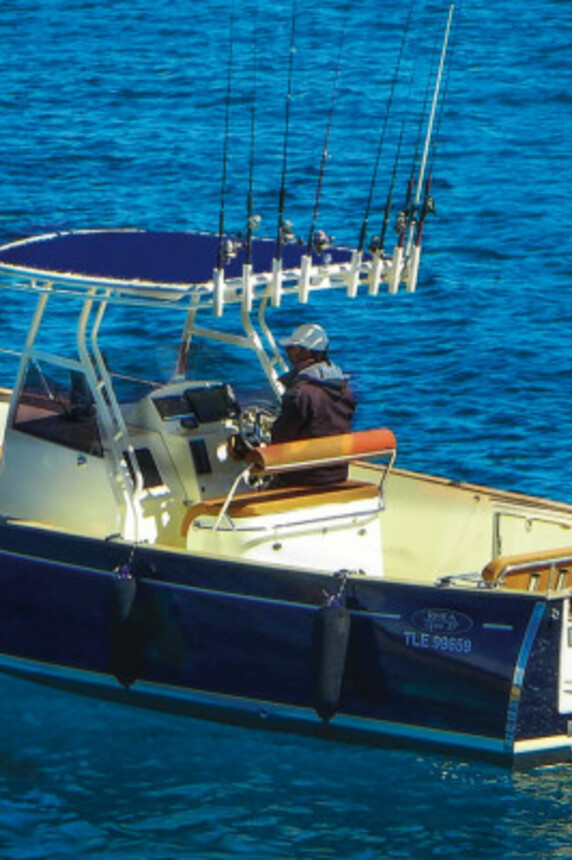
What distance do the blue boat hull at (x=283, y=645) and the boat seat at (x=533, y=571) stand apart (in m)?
0.21

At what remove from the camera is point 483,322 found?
25.4 metres

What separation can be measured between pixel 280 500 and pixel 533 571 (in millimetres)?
1594

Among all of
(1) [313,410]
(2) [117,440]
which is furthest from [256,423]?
(2) [117,440]

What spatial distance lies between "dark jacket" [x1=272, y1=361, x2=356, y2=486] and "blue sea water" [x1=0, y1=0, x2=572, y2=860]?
1.35 m

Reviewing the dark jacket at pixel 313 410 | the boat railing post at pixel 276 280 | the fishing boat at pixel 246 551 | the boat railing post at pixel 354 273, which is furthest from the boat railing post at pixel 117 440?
the boat railing post at pixel 354 273

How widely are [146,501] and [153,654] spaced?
3.14ft

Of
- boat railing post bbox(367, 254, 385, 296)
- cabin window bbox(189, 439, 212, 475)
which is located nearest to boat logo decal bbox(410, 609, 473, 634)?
cabin window bbox(189, 439, 212, 475)

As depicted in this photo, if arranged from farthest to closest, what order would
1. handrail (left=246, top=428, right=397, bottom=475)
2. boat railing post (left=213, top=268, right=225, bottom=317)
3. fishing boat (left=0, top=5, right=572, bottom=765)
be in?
handrail (left=246, top=428, right=397, bottom=475) → boat railing post (left=213, top=268, right=225, bottom=317) → fishing boat (left=0, top=5, right=572, bottom=765)

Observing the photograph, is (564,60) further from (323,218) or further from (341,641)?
(341,641)

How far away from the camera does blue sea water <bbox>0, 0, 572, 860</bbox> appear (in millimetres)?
13938

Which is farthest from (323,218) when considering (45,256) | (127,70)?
(45,256)

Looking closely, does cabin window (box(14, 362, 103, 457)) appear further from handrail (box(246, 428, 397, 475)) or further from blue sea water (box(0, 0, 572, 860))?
handrail (box(246, 428, 397, 475))

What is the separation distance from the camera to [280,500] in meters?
14.7

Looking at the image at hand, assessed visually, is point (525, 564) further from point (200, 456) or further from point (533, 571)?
point (200, 456)
